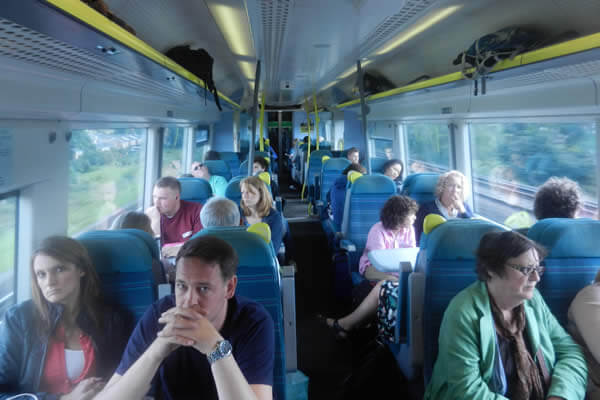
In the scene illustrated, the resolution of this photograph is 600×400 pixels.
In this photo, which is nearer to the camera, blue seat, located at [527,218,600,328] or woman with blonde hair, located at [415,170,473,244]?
blue seat, located at [527,218,600,328]

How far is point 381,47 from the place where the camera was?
482 cm

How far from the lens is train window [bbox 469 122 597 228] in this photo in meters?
3.31

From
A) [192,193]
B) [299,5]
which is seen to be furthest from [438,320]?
[192,193]

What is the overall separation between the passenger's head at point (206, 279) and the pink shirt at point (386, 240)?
2196 mm

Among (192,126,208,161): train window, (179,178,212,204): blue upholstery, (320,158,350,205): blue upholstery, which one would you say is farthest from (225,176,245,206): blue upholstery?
(192,126,208,161): train window

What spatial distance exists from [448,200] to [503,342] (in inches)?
92.7

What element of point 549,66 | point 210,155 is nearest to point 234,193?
point 549,66

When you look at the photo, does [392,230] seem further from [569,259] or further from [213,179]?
[213,179]

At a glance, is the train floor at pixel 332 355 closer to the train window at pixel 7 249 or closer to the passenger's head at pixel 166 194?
the passenger's head at pixel 166 194

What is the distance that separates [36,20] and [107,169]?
336cm

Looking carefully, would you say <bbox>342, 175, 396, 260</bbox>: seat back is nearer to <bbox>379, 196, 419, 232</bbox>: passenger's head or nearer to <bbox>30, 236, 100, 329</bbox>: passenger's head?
<bbox>379, 196, 419, 232</bbox>: passenger's head

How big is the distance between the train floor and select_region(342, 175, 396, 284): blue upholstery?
2.67 ft

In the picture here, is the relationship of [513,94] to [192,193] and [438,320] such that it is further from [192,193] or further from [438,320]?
[192,193]

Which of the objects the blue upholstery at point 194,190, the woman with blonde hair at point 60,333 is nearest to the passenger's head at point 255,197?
the blue upholstery at point 194,190
